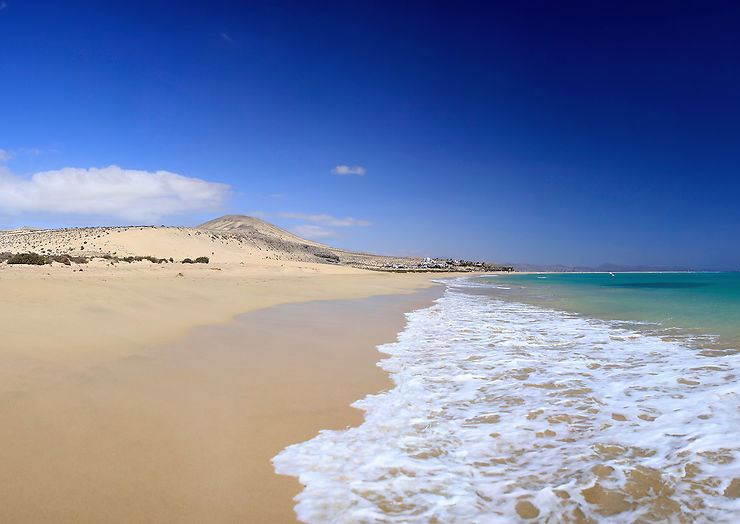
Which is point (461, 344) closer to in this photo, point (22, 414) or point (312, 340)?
point (312, 340)

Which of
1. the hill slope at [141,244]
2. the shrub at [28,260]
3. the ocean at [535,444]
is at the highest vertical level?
the hill slope at [141,244]

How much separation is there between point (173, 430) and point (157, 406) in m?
0.58

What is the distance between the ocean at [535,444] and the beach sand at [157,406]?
0.36 meters

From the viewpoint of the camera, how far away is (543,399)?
13.5 ft

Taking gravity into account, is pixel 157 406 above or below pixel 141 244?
below

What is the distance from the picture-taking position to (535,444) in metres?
3.10

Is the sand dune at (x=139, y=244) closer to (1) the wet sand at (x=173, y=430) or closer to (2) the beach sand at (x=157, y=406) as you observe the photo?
(2) the beach sand at (x=157, y=406)

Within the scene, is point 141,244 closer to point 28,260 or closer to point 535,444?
point 28,260

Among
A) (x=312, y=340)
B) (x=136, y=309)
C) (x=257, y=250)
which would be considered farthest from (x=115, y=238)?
(x=312, y=340)

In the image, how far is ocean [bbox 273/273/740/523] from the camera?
2303mm

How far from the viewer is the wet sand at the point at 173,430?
220cm

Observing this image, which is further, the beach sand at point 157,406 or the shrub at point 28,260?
the shrub at point 28,260

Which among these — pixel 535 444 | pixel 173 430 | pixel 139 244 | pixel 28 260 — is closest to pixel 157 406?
pixel 173 430

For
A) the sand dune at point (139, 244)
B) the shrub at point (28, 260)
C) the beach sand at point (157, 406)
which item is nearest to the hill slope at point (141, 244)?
the sand dune at point (139, 244)
